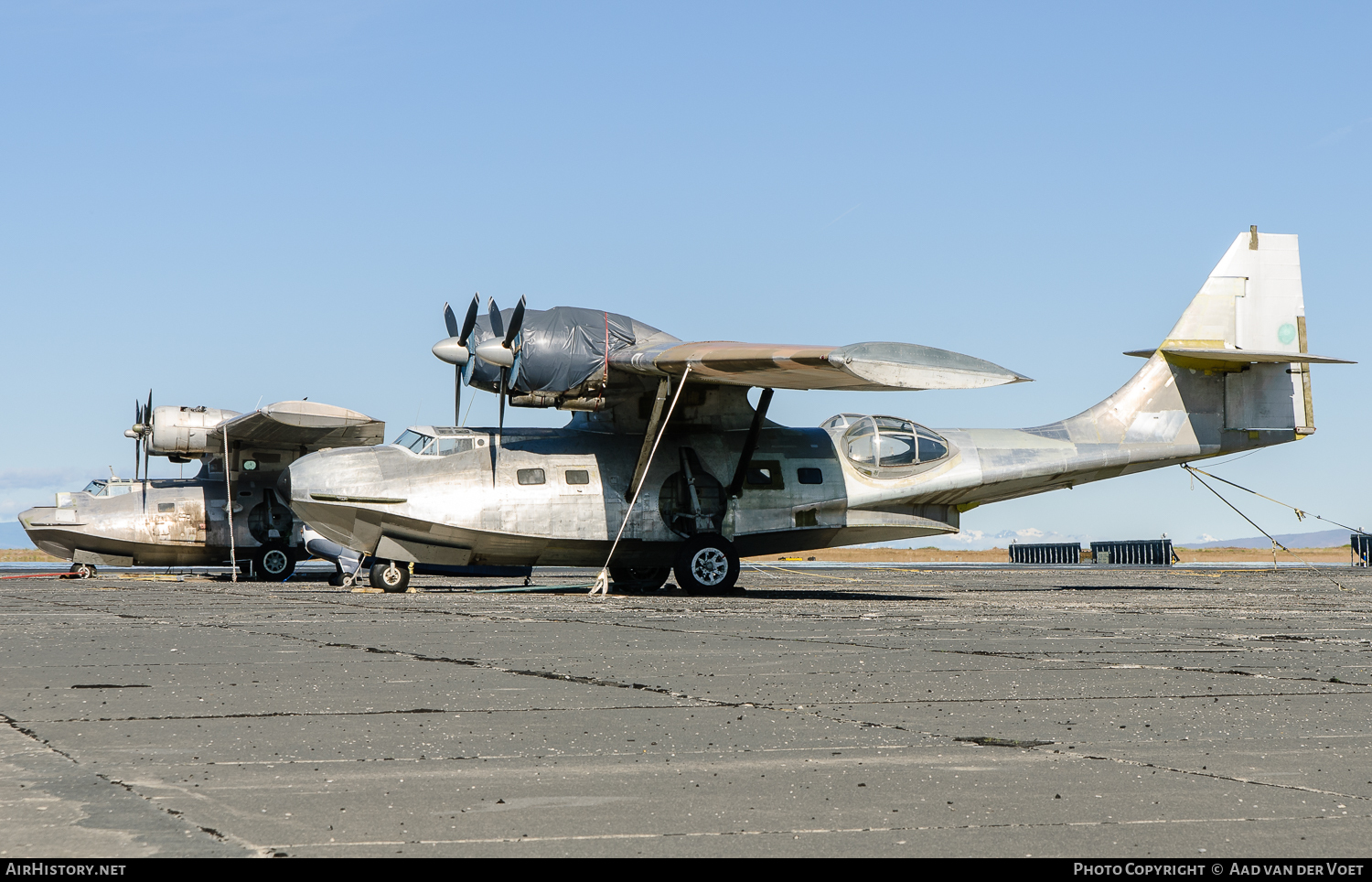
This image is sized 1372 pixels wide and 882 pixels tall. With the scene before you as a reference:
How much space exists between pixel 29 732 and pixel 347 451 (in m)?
16.3

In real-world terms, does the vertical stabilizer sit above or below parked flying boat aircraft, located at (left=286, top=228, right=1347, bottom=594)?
above

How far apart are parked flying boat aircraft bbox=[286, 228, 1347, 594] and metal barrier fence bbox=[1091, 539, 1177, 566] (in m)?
30.4

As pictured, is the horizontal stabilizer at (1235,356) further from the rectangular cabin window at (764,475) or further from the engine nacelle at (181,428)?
the engine nacelle at (181,428)

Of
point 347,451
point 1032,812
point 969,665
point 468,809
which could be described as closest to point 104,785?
point 468,809

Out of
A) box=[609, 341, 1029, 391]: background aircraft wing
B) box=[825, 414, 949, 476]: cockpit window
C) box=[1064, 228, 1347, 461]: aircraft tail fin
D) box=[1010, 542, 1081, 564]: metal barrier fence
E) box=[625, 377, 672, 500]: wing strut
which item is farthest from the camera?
box=[1010, 542, 1081, 564]: metal barrier fence

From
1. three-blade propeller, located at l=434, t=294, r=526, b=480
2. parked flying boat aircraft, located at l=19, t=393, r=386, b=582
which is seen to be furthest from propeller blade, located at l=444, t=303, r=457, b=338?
parked flying boat aircraft, located at l=19, t=393, r=386, b=582

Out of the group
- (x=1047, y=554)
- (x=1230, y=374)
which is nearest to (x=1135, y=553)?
(x=1047, y=554)

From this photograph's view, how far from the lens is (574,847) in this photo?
11.9 ft

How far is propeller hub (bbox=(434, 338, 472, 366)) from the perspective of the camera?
2247 cm

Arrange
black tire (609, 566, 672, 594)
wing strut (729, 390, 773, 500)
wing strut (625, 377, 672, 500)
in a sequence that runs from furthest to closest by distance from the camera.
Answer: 1. black tire (609, 566, 672, 594)
2. wing strut (729, 390, 773, 500)
3. wing strut (625, 377, 672, 500)

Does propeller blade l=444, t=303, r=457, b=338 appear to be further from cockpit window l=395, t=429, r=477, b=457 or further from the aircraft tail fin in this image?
the aircraft tail fin

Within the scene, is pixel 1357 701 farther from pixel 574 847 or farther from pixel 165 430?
pixel 165 430

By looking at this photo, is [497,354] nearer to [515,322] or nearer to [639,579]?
[515,322]

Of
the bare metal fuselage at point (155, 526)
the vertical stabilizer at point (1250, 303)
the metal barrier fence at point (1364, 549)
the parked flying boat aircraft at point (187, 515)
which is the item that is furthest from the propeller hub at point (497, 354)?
the metal barrier fence at point (1364, 549)
